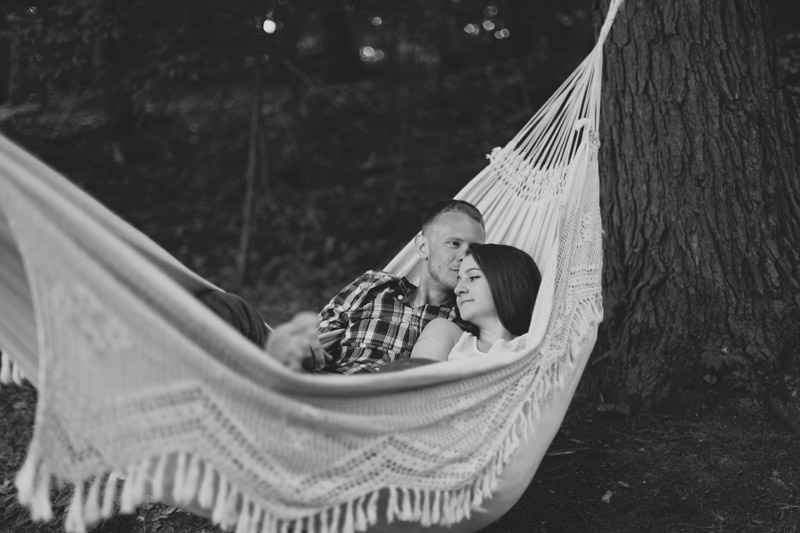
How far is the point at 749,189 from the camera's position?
7.55ft

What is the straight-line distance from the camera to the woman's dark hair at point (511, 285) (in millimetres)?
2018

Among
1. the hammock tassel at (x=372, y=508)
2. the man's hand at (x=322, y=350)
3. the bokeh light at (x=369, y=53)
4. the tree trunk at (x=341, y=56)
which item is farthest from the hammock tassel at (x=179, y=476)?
the bokeh light at (x=369, y=53)

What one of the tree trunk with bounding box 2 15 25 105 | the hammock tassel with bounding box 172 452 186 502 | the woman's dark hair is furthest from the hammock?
the tree trunk with bounding box 2 15 25 105

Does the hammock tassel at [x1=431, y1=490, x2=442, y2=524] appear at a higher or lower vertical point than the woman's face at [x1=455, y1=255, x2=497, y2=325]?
lower

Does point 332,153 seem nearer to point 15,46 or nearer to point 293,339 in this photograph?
point 15,46

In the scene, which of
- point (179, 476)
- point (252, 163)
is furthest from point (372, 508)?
point (252, 163)

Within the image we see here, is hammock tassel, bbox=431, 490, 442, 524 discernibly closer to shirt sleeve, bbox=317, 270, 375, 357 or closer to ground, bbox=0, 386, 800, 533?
ground, bbox=0, 386, 800, 533

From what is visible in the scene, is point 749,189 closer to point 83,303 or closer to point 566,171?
point 566,171

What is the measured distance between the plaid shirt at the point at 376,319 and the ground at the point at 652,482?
0.55m

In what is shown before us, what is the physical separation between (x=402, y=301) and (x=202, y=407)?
1178 millimetres

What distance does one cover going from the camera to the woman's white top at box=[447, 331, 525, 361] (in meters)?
1.75

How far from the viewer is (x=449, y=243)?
2270 mm

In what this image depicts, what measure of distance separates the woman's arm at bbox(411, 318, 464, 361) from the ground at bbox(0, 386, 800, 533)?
48cm

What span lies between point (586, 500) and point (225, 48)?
354cm
